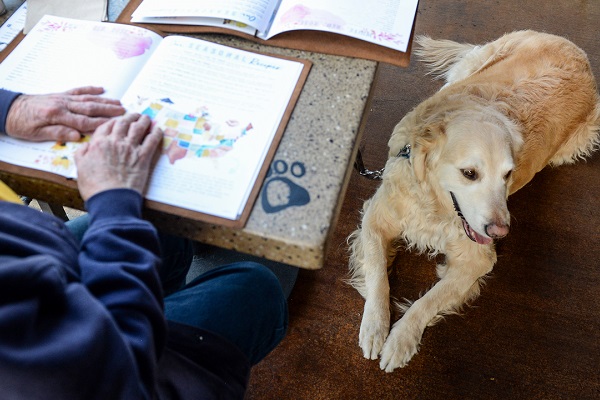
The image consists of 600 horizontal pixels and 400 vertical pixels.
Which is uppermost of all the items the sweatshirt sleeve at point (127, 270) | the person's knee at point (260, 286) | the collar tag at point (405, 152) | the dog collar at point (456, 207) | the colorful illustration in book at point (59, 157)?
the colorful illustration in book at point (59, 157)

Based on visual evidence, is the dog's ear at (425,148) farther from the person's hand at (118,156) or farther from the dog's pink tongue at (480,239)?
the person's hand at (118,156)

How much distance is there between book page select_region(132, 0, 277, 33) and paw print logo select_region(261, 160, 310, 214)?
1.11 ft

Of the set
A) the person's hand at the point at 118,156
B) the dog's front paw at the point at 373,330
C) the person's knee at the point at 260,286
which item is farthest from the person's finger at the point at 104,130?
the dog's front paw at the point at 373,330

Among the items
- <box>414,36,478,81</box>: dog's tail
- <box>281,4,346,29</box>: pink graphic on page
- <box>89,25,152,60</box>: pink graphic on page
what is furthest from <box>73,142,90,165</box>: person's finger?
<box>414,36,478,81</box>: dog's tail

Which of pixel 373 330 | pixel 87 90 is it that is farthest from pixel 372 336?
pixel 87 90

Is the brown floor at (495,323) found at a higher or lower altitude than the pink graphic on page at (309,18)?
lower

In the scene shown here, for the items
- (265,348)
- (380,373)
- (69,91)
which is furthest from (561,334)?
(69,91)

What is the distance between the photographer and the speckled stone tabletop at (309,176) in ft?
2.46

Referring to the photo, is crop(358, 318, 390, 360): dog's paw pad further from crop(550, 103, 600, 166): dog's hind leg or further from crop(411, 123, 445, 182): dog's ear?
crop(550, 103, 600, 166): dog's hind leg

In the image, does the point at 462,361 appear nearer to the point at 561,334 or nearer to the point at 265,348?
the point at 561,334

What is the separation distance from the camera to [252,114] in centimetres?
88

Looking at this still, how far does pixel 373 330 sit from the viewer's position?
4.88 ft

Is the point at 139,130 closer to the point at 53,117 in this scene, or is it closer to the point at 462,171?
the point at 53,117

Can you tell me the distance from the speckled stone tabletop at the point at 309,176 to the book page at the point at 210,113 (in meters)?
0.03
